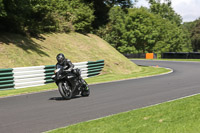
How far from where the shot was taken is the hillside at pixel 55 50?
19.2m

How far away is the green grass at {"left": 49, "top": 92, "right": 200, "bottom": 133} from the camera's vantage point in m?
5.83

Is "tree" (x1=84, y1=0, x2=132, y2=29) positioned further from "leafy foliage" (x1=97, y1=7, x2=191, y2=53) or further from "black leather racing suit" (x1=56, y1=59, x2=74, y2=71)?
"leafy foliage" (x1=97, y1=7, x2=191, y2=53)

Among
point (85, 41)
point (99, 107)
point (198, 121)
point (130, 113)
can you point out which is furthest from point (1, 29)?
point (198, 121)

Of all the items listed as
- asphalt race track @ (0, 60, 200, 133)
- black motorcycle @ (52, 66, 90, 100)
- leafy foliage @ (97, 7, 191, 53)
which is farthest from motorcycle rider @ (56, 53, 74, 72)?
leafy foliage @ (97, 7, 191, 53)

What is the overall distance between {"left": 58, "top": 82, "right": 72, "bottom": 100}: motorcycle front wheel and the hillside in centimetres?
820

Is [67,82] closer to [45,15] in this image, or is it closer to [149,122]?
[149,122]

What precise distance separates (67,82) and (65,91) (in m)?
0.34

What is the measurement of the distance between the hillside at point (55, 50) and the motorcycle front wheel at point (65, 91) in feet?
26.9

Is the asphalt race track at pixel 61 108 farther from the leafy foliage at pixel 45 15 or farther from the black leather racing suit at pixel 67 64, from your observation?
the leafy foliage at pixel 45 15

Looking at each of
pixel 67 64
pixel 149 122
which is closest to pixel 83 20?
pixel 67 64

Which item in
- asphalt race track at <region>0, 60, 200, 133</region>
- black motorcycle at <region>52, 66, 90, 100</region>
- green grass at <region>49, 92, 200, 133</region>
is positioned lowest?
asphalt race track at <region>0, 60, 200, 133</region>

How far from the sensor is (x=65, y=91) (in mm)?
10422

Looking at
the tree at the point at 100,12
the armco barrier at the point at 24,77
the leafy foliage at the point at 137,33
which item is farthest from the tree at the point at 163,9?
the armco barrier at the point at 24,77

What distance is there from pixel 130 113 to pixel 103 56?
19.0m
